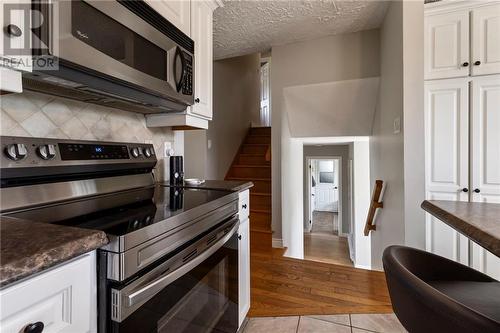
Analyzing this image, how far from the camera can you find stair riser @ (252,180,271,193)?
378 centimetres

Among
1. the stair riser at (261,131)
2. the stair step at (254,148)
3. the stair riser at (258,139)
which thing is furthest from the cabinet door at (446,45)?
the stair riser at (261,131)

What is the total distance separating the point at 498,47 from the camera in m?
1.83

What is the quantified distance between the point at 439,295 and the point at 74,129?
4.76 feet

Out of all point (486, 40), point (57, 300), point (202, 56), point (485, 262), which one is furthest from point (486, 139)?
point (57, 300)

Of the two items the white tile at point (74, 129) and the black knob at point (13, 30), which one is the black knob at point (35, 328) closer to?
the black knob at point (13, 30)

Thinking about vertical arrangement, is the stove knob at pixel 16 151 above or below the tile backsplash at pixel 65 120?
below

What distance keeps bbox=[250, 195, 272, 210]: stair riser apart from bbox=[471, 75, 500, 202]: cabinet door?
2.18 meters

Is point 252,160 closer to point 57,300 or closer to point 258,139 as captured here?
point 258,139

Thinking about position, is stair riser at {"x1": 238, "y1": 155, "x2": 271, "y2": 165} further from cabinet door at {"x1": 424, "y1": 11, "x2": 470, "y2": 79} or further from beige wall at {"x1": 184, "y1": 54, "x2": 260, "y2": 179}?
cabinet door at {"x1": 424, "y1": 11, "x2": 470, "y2": 79}

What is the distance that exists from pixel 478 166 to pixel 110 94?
97.6 inches

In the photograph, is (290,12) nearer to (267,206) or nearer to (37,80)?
(37,80)

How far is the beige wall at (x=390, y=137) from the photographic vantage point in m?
2.00

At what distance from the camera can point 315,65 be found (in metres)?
2.85

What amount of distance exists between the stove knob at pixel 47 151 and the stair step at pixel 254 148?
146 inches
